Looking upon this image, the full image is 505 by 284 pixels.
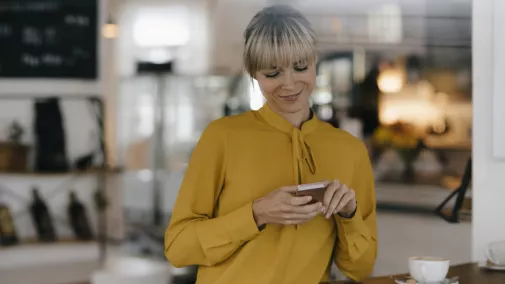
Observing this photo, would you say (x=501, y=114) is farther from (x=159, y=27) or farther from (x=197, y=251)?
(x=159, y=27)

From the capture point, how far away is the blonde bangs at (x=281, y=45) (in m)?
1.24

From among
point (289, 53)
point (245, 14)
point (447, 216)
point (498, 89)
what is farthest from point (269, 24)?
point (245, 14)

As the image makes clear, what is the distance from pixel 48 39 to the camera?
13.8 ft

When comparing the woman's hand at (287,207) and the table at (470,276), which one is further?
the table at (470,276)

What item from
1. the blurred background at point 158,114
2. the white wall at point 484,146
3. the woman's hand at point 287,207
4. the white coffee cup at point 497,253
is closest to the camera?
the woman's hand at point 287,207

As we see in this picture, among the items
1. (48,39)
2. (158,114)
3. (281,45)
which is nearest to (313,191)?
(281,45)

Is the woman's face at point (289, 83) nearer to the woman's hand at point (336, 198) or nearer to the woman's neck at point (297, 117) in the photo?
the woman's neck at point (297, 117)

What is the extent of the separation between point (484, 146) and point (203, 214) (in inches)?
27.5

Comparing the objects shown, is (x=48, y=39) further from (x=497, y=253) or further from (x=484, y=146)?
(x=497, y=253)

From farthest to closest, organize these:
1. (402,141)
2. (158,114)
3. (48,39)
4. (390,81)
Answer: (158,114) → (48,39) → (390,81) → (402,141)

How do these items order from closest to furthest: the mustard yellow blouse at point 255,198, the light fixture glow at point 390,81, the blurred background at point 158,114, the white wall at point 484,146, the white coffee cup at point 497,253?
the mustard yellow blouse at point 255,198 < the white coffee cup at point 497,253 < the white wall at point 484,146 < the blurred background at point 158,114 < the light fixture glow at point 390,81

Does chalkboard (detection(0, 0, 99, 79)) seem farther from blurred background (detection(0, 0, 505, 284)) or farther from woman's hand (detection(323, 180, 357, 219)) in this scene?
woman's hand (detection(323, 180, 357, 219))

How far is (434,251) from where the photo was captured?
9.74 ft

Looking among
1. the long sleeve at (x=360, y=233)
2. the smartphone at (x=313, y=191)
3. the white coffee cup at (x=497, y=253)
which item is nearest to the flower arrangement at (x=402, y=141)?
the white coffee cup at (x=497, y=253)
